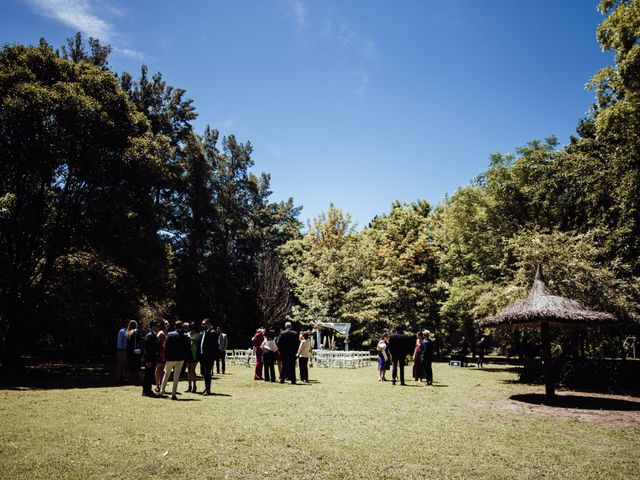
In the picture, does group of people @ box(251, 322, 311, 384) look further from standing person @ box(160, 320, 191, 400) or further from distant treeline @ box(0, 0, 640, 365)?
distant treeline @ box(0, 0, 640, 365)

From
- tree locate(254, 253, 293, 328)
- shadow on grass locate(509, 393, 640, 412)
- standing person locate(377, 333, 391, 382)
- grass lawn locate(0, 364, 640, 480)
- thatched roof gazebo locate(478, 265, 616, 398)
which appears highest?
tree locate(254, 253, 293, 328)

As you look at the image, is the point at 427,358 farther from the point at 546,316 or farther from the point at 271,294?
the point at 271,294

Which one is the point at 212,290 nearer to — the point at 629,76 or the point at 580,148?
the point at 580,148

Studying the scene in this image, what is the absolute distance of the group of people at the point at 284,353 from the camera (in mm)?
15875

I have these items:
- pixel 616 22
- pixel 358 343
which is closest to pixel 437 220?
pixel 358 343

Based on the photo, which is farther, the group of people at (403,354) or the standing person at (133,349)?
the group of people at (403,354)

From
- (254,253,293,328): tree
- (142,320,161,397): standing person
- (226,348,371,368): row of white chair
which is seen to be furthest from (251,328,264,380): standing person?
(254,253,293,328): tree

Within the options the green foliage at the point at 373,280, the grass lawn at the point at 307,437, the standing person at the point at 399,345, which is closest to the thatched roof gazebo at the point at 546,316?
the grass lawn at the point at 307,437

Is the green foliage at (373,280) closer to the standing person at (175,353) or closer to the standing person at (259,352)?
the standing person at (259,352)

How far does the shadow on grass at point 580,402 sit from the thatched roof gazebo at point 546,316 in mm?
491

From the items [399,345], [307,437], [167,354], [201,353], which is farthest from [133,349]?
[399,345]

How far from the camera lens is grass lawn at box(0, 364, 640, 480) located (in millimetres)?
6003

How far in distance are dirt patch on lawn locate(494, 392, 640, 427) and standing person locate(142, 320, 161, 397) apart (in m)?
9.39

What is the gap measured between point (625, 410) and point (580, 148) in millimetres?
18081
